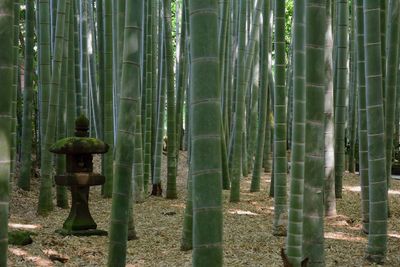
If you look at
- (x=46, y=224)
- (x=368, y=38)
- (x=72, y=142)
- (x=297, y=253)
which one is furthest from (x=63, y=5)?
(x=297, y=253)

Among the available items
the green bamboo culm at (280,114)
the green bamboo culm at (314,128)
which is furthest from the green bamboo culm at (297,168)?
the green bamboo culm at (280,114)

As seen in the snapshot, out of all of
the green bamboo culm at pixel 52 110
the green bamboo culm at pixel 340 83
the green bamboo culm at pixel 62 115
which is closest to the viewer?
the green bamboo culm at pixel 52 110

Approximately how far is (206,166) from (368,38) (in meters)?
2.09

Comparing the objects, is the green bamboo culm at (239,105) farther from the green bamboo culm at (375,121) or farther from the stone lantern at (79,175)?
the green bamboo culm at (375,121)

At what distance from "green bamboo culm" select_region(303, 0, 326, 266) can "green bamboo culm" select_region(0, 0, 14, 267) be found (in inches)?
54.8

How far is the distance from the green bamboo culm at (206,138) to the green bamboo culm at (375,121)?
1.93 meters

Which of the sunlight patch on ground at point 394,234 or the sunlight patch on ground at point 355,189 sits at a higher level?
the sunlight patch on ground at point 355,189

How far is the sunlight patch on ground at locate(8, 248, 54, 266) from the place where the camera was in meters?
3.66

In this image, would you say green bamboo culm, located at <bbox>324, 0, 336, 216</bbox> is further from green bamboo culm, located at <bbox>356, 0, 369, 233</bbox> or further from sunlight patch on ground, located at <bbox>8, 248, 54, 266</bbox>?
sunlight patch on ground, located at <bbox>8, 248, 54, 266</bbox>

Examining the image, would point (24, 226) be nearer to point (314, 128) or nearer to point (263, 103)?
point (314, 128)

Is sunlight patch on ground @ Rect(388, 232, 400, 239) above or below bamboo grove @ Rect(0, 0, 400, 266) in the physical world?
below

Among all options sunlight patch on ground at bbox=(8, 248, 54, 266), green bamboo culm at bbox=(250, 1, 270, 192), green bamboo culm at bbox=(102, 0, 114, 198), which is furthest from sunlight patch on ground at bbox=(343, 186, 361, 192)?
sunlight patch on ground at bbox=(8, 248, 54, 266)

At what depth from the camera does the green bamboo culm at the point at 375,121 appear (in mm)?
3432

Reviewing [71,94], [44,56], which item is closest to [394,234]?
[44,56]
